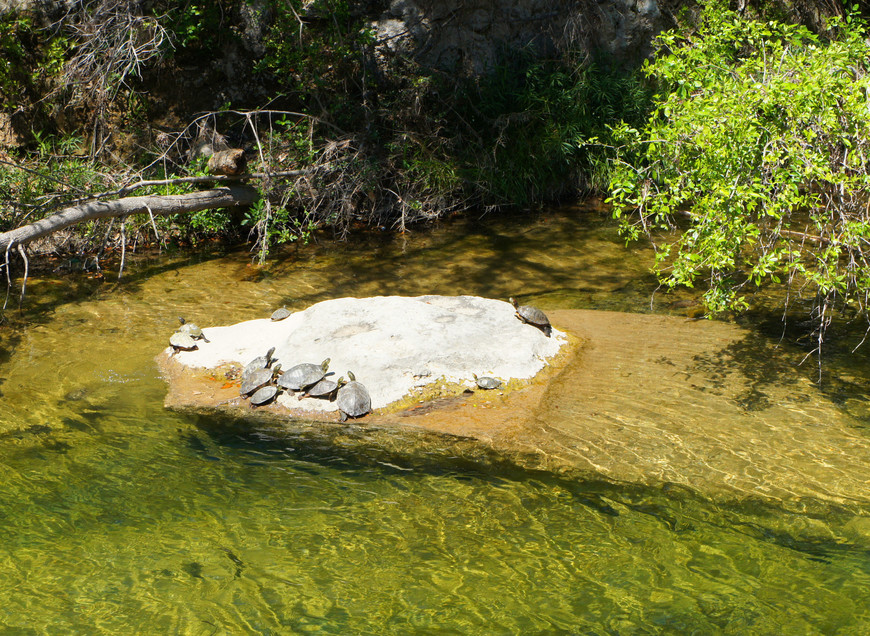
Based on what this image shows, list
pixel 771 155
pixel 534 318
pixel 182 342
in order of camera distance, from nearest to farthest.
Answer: pixel 771 155, pixel 534 318, pixel 182 342

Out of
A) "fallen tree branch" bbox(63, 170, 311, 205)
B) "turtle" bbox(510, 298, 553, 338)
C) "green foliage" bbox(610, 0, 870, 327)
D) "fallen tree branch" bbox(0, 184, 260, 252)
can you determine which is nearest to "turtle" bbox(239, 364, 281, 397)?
"turtle" bbox(510, 298, 553, 338)

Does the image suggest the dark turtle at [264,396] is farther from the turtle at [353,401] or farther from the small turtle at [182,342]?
the small turtle at [182,342]

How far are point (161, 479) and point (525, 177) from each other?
7528mm

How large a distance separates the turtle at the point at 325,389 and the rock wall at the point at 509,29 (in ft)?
23.3

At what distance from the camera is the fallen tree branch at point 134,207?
26.6ft

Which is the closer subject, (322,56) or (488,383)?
(488,383)

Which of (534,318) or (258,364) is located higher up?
(534,318)

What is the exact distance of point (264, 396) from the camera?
18.8 feet

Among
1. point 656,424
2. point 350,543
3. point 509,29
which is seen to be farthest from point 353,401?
point 509,29

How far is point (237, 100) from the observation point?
1145 centimetres

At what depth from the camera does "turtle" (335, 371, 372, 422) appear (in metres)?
5.49

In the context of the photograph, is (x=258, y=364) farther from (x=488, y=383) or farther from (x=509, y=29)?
(x=509, y=29)

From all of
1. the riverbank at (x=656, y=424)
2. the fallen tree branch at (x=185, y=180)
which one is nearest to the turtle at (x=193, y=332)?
the riverbank at (x=656, y=424)

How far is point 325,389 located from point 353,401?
0.30m
